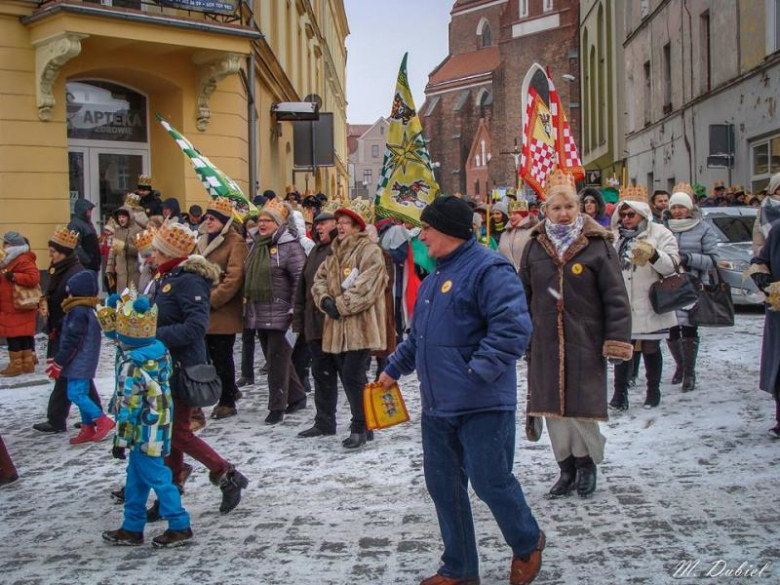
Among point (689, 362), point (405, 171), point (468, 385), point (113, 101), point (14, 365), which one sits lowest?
point (14, 365)

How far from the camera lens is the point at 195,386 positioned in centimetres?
562

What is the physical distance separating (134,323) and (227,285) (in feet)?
11.4

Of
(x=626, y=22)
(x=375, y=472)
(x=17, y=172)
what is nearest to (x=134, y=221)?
(x=17, y=172)

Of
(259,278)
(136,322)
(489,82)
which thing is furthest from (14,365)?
(489,82)

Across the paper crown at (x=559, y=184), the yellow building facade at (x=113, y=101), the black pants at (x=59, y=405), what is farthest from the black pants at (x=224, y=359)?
the yellow building facade at (x=113, y=101)

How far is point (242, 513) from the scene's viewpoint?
228 inches

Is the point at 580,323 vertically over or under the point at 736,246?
under

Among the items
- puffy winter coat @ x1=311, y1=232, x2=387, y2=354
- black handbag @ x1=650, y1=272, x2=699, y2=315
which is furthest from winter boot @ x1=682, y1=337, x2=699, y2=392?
puffy winter coat @ x1=311, y1=232, x2=387, y2=354

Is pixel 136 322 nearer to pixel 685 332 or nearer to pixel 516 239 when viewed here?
pixel 685 332

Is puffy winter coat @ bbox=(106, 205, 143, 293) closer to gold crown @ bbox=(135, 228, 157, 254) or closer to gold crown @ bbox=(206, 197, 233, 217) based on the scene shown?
gold crown @ bbox=(206, 197, 233, 217)

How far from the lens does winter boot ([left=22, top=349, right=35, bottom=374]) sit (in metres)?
11.2

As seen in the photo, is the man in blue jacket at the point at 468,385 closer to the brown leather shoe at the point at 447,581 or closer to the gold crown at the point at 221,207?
the brown leather shoe at the point at 447,581

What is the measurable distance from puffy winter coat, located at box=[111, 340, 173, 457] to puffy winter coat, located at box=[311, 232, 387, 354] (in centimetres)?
242

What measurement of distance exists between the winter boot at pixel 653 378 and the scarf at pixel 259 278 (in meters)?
3.35
